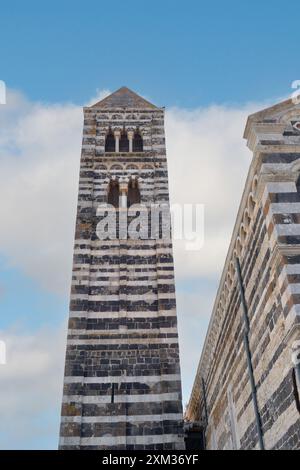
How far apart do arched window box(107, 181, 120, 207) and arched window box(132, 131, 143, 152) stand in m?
2.06

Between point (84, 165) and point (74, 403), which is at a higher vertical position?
point (84, 165)

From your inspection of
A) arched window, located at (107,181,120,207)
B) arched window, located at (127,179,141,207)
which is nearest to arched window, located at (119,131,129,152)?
arched window, located at (127,179,141,207)

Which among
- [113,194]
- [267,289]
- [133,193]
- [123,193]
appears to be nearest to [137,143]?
[133,193]

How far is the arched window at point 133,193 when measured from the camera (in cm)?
1858

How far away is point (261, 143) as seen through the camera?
9.77 metres

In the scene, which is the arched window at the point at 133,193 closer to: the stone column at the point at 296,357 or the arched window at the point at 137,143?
the arched window at the point at 137,143

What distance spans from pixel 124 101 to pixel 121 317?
1075 cm

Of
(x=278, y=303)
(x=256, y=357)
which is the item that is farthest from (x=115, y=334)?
(x=278, y=303)

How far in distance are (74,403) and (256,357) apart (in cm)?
637

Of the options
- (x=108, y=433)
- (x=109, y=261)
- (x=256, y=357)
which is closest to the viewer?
(x=256, y=357)

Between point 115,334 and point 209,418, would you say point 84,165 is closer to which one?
point 115,334

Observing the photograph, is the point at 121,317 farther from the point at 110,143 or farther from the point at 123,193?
the point at 110,143

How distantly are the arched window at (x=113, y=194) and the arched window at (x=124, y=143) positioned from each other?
195cm
